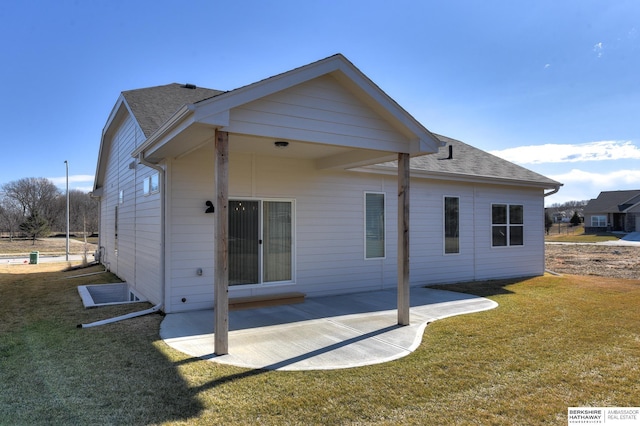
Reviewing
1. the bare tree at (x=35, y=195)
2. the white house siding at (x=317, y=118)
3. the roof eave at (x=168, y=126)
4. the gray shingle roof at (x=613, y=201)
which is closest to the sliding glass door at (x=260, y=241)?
the roof eave at (x=168, y=126)

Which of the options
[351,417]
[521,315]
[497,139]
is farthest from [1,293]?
[497,139]

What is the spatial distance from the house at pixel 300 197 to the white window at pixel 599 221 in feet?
132

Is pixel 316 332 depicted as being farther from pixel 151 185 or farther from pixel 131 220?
pixel 131 220

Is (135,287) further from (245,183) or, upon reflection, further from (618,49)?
(618,49)

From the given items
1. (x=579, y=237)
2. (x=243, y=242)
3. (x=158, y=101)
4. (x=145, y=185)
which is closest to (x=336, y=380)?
(x=243, y=242)

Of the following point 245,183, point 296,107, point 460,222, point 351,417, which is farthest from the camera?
point 460,222

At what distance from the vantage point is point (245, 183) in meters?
7.36

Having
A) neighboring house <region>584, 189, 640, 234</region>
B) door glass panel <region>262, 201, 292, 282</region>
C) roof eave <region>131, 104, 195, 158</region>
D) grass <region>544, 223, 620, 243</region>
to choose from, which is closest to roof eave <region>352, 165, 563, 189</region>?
door glass panel <region>262, 201, 292, 282</region>

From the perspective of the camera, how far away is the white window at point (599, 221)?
4393cm

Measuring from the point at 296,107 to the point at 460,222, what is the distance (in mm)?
7118

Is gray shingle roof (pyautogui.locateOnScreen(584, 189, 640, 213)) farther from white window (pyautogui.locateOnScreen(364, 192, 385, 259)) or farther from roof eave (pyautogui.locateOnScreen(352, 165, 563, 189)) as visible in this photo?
white window (pyautogui.locateOnScreen(364, 192, 385, 259))

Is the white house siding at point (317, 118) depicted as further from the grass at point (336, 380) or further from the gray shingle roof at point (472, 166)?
the gray shingle roof at point (472, 166)

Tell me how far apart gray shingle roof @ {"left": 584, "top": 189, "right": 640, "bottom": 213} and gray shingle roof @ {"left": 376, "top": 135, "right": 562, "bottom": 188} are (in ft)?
129

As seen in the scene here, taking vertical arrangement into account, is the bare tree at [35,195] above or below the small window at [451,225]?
above
